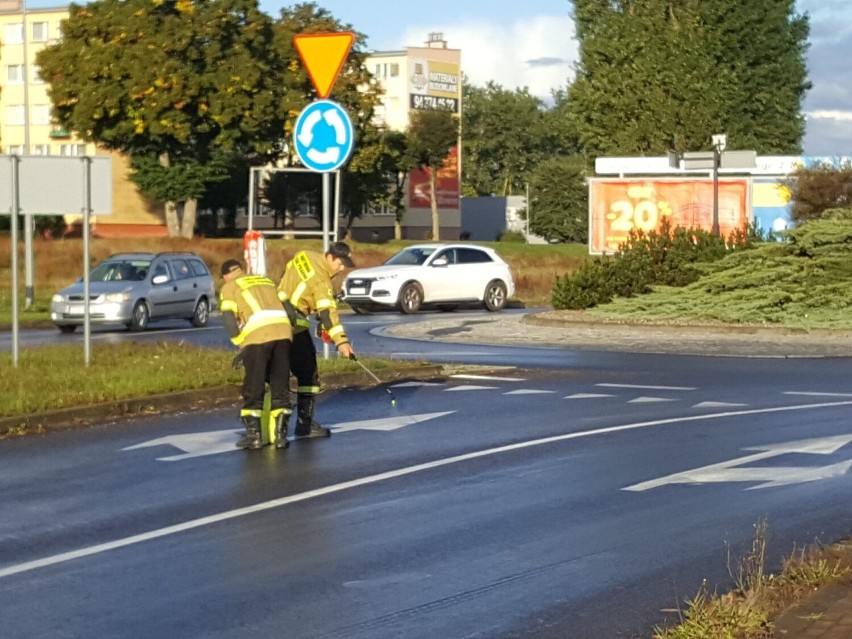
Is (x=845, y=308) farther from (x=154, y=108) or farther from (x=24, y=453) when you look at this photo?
(x=154, y=108)

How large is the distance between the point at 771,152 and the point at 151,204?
39.8 m

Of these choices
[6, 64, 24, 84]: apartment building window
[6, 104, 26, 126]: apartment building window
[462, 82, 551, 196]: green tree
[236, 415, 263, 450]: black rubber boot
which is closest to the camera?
[236, 415, 263, 450]: black rubber boot

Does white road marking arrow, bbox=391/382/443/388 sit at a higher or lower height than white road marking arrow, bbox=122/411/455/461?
lower

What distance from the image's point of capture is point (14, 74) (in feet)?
359

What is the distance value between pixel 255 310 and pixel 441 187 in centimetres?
11161

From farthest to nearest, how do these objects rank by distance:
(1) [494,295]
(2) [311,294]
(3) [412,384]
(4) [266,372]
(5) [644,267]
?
1. (1) [494,295]
2. (5) [644,267]
3. (3) [412,384]
4. (2) [311,294]
5. (4) [266,372]

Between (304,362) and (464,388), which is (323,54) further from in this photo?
(304,362)

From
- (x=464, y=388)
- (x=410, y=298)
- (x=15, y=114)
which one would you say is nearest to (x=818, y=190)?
(x=410, y=298)

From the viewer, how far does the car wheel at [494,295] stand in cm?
3825

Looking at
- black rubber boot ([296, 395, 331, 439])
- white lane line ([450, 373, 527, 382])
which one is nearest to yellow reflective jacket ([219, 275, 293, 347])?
black rubber boot ([296, 395, 331, 439])

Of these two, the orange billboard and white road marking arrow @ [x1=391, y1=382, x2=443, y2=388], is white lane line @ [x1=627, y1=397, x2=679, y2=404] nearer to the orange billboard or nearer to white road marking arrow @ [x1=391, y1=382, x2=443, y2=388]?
white road marking arrow @ [x1=391, y1=382, x2=443, y2=388]

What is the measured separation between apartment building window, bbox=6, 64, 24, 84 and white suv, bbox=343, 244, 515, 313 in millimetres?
76273

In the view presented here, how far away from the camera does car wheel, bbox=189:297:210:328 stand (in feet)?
107

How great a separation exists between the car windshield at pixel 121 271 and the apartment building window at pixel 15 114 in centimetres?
7824
